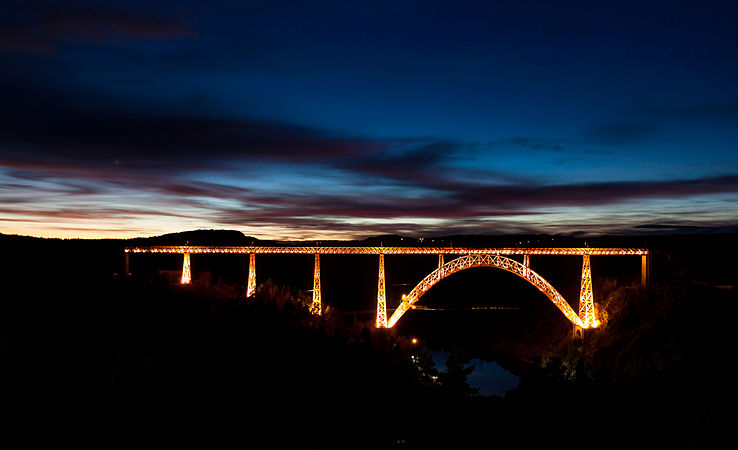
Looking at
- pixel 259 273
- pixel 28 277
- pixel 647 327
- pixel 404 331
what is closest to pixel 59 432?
pixel 28 277

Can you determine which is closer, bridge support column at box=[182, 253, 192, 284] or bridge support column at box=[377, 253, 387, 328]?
bridge support column at box=[182, 253, 192, 284]

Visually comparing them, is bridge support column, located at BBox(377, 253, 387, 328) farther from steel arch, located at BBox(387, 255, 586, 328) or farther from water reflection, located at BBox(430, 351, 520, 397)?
water reflection, located at BBox(430, 351, 520, 397)

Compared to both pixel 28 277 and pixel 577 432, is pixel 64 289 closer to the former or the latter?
pixel 28 277

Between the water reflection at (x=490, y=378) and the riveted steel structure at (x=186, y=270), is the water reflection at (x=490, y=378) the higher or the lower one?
the lower one

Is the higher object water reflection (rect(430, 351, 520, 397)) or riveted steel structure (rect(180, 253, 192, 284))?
riveted steel structure (rect(180, 253, 192, 284))

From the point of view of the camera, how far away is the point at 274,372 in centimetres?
1086

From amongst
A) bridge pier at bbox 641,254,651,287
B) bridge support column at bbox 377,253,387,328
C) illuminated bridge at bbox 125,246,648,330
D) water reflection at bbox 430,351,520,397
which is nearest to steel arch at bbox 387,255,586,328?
illuminated bridge at bbox 125,246,648,330

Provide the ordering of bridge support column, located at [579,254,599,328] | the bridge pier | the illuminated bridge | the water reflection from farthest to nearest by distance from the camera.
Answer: the bridge pier, bridge support column, located at [579,254,599,328], the illuminated bridge, the water reflection

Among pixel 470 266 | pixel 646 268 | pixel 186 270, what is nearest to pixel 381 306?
pixel 470 266

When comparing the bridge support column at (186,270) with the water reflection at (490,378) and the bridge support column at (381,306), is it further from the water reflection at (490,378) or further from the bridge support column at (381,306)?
the water reflection at (490,378)

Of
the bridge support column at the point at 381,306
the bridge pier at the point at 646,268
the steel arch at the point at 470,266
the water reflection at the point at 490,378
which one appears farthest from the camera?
the bridge pier at the point at 646,268

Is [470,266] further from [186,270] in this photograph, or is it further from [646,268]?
[186,270]

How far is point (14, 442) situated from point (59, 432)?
602mm

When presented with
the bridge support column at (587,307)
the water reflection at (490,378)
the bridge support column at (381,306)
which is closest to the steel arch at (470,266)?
the bridge support column at (381,306)
